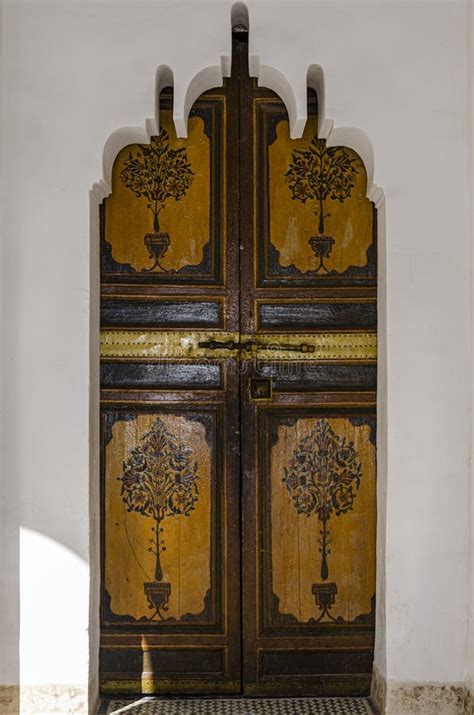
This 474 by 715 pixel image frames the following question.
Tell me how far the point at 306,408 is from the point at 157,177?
115cm

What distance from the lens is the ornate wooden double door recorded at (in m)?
3.81

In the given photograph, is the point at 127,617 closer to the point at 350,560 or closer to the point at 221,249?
the point at 350,560

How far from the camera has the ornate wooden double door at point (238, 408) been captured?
381 centimetres

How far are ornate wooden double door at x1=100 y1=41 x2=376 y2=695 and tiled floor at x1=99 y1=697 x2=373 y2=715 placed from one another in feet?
0.20

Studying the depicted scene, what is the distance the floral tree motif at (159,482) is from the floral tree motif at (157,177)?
0.75m

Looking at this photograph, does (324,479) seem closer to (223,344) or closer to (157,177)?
(223,344)

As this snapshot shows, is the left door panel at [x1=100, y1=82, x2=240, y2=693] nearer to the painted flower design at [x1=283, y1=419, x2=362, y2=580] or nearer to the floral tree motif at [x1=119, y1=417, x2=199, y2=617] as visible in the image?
the floral tree motif at [x1=119, y1=417, x2=199, y2=617]
